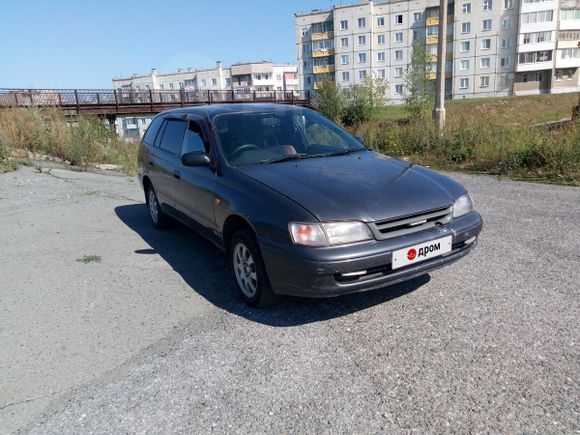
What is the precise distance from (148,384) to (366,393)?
1376 millimetres

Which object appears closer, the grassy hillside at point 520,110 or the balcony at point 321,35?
the grassy hillside at point 520,110

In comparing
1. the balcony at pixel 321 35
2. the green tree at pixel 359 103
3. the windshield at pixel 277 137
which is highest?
the balcony at pixel 321 35

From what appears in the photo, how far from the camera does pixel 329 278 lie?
2.97 metres

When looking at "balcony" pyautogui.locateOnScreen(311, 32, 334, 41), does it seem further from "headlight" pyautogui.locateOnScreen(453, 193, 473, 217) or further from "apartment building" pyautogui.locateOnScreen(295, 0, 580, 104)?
"headlight" pyautogui.locateOnScreen(453, 193, 473, 217)

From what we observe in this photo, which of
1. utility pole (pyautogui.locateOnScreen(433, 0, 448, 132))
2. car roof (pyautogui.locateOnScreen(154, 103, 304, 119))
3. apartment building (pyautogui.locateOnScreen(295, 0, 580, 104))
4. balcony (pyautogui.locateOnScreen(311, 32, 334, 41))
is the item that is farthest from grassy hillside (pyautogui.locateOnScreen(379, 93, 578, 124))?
balcony (pyautogui.locateOnScreen(311, 32, 334, 41))

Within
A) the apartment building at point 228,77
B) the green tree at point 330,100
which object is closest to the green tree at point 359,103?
the green tree at point 330,100

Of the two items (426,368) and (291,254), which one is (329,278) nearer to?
(291,254)

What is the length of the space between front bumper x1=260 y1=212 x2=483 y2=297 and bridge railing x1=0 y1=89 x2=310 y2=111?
66.5 feet

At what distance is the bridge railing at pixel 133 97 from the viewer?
964 inches

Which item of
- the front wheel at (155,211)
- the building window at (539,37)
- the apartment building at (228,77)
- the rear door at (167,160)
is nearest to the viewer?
the rear door at (167,160)

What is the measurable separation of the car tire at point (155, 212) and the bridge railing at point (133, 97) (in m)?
16.4

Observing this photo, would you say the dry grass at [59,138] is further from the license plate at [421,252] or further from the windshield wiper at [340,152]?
the license plate at [421,252]

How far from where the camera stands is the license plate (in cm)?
307

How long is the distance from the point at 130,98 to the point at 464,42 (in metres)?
50.9
